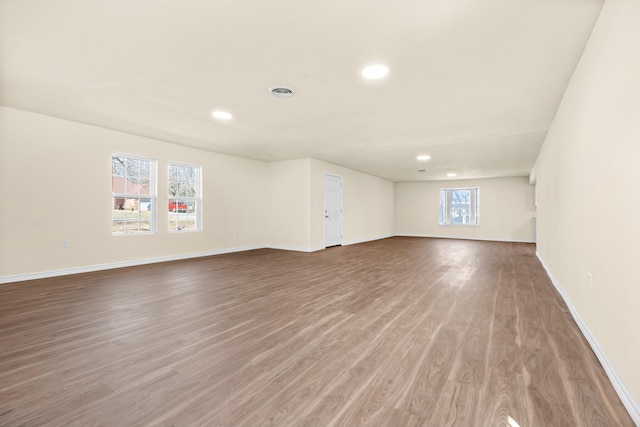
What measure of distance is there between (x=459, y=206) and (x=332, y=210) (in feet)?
18.7

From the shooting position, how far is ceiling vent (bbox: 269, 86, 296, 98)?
331 centimetres

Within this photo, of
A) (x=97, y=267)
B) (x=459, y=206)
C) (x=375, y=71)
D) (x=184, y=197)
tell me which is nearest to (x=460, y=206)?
(x=459, y=206)

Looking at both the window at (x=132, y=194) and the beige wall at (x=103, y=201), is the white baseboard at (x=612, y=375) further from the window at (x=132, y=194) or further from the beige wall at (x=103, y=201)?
the window at (x=132, y=194)

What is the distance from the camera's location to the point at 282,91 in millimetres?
3385

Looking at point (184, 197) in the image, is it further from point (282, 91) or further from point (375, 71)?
point (375, 71)

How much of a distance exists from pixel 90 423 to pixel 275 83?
9.79 ft

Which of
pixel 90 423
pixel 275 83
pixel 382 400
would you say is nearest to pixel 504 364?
pixel 382 400

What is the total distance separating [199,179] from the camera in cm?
659

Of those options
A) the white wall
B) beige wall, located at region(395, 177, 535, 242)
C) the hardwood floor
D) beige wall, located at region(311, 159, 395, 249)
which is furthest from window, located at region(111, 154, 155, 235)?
beige wall, located at region(395, 177, 535, 242)

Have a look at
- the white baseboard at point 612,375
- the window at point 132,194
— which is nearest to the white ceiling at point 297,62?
the window at point 132,194

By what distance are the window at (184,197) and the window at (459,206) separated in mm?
8726

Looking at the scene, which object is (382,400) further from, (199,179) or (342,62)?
(199,179)

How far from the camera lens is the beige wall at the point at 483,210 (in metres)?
10.0

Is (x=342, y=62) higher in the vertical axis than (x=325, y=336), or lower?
higher
